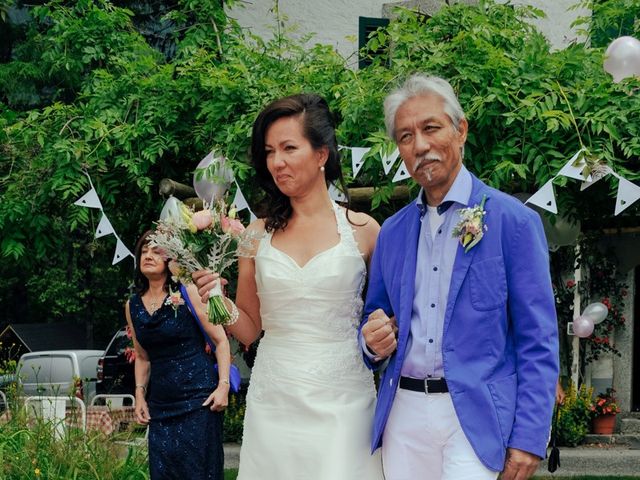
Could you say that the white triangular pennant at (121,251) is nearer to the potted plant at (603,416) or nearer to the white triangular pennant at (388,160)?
the white triangular pennant at (388,160)

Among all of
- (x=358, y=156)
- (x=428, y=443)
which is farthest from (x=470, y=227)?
(x=358, y=156)

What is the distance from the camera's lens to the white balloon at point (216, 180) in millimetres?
6758

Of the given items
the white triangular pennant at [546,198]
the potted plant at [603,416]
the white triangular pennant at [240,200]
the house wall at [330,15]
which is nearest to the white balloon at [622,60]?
the white triangular pennant at [546,198]

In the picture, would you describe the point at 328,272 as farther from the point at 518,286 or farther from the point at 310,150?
the point at 518,286

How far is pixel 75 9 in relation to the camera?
8352 mm

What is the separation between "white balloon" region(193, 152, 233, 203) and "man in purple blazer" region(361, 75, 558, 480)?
134 inches

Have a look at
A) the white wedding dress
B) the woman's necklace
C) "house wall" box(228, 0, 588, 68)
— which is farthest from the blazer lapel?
"house wall" box(228, 0, 588, 68)

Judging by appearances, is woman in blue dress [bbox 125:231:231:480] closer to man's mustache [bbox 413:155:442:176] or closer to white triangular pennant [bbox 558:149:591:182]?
white triangular pennant [bbox 558:149:591:182]

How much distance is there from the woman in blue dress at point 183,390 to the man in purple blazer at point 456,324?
2456mm

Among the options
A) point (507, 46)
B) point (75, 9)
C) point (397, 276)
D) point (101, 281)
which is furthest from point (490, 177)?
point (101, 281)

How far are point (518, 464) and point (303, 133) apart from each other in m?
1.51

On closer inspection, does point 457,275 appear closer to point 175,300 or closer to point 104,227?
point 175,300

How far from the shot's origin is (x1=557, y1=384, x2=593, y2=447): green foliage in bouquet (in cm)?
1269

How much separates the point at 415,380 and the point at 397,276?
0.36 m
